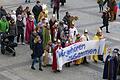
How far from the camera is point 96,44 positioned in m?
16.0

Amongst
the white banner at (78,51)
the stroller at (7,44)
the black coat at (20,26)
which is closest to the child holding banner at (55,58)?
the white banner at (78,51)

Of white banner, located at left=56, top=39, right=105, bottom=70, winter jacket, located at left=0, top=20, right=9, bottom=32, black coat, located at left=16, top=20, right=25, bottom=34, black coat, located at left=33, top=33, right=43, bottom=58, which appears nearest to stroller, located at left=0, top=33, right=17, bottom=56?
winter jacket, located at left=0, top=20, right=9, bottom=32

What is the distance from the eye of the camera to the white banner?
15046 millimetres

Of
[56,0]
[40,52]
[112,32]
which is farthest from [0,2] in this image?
[40,52]

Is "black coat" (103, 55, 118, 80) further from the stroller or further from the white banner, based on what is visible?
the stroller

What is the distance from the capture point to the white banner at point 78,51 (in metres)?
15.0

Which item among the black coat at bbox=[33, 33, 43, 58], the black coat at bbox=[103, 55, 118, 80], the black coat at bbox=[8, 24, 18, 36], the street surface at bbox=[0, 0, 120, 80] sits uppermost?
the black coat at bbox=[8, 24, 18, 36]

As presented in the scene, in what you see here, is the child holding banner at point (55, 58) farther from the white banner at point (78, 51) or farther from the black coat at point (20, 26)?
the black coat at point (20, 26)

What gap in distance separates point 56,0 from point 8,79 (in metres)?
10.1

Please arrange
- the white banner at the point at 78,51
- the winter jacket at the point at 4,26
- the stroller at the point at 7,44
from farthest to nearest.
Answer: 1. the winter jacket at the point at 4,26
2. the stroller at the point at 7,44
3. the white banner at the point at 78,51

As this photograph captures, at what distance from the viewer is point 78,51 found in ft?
51.1

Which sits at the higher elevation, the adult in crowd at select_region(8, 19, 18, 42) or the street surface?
the adult in crowd at select_region(8, 19, 18, 42)

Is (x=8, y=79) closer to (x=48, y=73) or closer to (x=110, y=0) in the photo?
(x=48, y=73)

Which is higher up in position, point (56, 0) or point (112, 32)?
point (56, 0)
